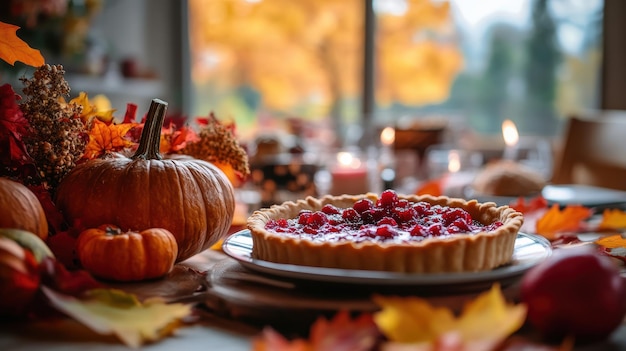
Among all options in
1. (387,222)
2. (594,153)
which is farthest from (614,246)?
(594,153)

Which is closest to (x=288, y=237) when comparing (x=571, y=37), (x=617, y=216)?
(x=617, y=216)

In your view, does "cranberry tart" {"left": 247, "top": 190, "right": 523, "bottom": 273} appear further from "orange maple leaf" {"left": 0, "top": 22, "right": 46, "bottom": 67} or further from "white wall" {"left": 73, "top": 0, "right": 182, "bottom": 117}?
"white wall" {"left": 73, "top": 0, "right": 182, "bottom": 117}

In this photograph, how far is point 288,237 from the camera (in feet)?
3.08

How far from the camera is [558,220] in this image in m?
1.42

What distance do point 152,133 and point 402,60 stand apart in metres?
5.09

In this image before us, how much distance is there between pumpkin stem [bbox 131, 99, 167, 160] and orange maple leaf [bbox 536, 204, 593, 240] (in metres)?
0.83

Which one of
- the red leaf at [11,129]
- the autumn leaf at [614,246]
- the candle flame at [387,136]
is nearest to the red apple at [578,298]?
the autumn leaf at [614,246]

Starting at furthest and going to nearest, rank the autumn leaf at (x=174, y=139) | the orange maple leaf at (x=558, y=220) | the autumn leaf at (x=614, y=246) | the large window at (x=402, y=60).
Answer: the large window at (x=402, y=60), the orange maple leaf at (x=558, y=220), the autumn leaf at (x=174, y=139), the autumn leaf at (x=614, y=246)

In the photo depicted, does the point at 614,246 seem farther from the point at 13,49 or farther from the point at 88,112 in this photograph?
the point at 13,49

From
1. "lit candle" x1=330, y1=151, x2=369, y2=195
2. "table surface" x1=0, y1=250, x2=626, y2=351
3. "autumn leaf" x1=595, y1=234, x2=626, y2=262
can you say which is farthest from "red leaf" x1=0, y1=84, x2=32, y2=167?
"lit candle" x1=330, y1=151, x2=369, y2=195

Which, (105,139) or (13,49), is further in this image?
(105,139)

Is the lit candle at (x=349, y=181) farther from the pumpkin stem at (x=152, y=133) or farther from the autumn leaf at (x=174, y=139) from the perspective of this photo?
the pumpkin stem at (x=152, y=133)

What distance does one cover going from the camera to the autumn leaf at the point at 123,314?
0.76m

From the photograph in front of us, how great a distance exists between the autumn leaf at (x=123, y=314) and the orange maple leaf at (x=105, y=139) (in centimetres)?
39
